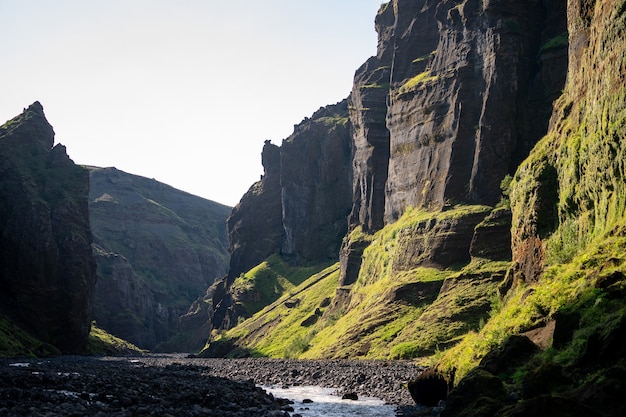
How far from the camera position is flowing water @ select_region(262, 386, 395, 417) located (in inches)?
1392

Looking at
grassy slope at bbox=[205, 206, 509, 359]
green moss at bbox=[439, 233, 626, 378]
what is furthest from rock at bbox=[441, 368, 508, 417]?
grassy slope at bbox=[205, 206, 509, 359]

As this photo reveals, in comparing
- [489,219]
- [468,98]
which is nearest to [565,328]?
[489,219]

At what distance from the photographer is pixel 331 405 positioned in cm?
3991

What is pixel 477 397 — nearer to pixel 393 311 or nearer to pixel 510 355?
pixel 510 355

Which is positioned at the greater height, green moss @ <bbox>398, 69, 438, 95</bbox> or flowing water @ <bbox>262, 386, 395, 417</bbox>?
green moss @ <bbox>398, 69, 438, 95</bbox>

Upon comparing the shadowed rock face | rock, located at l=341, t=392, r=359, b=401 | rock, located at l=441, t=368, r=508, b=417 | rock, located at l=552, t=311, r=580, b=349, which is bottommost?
rock, located at l=341, t=392, r=359, b=401

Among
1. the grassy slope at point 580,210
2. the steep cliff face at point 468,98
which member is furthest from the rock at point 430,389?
the steep cliff face at point 468,98

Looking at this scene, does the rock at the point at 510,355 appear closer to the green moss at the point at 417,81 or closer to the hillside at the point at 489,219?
the hillside at the point at 489,219

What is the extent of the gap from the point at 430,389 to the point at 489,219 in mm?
58295

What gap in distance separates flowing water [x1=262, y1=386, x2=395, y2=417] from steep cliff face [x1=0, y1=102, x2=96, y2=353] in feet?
400

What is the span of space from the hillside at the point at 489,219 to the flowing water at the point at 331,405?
4907 mm

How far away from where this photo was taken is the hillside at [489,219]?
28.2 metres

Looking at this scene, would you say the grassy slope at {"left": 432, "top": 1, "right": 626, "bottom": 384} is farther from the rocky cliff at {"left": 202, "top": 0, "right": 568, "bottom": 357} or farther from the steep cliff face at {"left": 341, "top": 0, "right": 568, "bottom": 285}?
the steep cliff face at {"left": 341, "top": 0, "right": 568, "bottom": 285}

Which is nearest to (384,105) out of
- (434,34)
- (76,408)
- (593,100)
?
(434,34)
